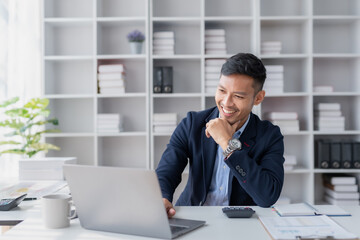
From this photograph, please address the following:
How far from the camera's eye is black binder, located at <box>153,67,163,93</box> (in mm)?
3455

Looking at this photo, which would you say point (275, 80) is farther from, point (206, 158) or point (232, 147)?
point (232, 147)

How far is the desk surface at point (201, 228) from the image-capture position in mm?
1165

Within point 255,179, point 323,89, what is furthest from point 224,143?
point 323,89

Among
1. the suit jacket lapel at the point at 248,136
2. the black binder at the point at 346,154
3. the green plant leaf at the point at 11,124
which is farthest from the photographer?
the black binder at the point at 346,154

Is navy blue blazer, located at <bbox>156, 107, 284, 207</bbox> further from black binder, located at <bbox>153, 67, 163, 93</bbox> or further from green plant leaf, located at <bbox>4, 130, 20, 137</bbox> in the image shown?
green plant leaf, located at <bbox>4, 130, 20, 137</bbox>

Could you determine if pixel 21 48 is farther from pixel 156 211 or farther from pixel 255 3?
pixel 156 211

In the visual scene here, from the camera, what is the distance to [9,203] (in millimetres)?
1517

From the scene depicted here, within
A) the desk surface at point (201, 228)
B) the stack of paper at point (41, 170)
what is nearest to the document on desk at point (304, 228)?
the desk surface at point (201, 228)

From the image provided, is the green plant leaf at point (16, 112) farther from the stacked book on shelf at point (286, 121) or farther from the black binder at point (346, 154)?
the black binder at point (346, 154)

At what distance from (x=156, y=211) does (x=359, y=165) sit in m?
2.86

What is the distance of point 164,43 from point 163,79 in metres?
0.34

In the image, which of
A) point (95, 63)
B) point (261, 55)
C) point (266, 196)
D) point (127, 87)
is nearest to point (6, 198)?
point (266, 196)

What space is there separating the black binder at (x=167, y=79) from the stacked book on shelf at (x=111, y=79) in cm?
38

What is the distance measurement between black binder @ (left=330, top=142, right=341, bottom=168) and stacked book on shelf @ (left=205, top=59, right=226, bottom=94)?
1.20 meters
